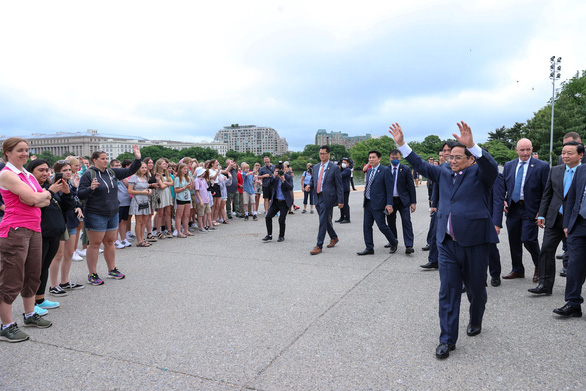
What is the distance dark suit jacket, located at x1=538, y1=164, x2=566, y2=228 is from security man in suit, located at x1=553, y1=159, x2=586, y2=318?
0.40 metres

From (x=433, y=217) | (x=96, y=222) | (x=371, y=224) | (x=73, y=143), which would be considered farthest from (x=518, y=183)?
(x=73, y=143)

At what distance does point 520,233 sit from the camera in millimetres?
5562

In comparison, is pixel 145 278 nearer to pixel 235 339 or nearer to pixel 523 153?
pixel 235 339

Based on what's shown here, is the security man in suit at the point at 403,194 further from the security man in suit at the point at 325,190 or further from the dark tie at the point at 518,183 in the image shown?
the dark tie at the point at 518,183

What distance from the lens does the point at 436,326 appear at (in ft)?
12.9

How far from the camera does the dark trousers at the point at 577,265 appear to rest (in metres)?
4.11

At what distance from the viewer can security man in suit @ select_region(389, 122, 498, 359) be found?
339 centimetres

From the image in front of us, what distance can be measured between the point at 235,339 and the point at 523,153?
449 centimetres

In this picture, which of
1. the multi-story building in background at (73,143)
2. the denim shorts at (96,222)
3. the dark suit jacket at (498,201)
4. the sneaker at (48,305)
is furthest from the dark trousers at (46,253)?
the multi-story building in background at (73,143)

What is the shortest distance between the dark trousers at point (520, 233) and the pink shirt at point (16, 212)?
19.6 ft

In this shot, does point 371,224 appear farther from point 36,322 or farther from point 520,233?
point 36,322

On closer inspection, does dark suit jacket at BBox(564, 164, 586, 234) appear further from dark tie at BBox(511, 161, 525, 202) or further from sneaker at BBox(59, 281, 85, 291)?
sneaker at BBox(59, 281, 85, 291)

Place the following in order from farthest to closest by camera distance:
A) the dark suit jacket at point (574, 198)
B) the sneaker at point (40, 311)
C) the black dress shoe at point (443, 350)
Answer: the sneaker at point (40, 311)
the dark suit jacket at point (574, 198)
the black dress shoe at point (443, 350)

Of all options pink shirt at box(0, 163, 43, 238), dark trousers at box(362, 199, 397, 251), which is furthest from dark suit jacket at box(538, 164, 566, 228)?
pink shirt at box(0, 163, 43, 238)
